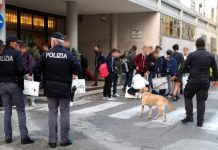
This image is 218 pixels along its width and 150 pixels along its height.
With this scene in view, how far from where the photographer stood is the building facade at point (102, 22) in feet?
58.2

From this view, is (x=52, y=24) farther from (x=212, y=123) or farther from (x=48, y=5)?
(x=212, y=123)

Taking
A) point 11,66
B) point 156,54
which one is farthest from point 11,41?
point 156,54

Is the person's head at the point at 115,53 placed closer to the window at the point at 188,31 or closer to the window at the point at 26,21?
the window at the point at 26,21

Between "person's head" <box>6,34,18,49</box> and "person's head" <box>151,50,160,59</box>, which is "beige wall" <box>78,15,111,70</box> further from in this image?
"person's head" <box>6,34,18,49</box>

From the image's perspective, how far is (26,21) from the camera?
763 inches

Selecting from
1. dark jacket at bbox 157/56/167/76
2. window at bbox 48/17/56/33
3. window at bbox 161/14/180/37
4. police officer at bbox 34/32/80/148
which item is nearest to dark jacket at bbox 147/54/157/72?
dark jacket at bbox 157/56/167/76

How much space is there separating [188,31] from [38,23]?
39.1ft

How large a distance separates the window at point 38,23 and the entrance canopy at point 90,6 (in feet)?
1.95

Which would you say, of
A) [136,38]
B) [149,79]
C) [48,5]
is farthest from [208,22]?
[149,79]

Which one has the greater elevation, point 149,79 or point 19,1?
point 19,1

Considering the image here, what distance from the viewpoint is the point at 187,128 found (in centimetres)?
865

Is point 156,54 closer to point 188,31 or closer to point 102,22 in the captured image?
point 102,22

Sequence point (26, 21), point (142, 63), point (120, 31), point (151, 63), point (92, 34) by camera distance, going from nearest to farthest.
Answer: point (151, 63) < point (142, 63) < point (26, 21) < point (120, 31) < point (92, 34)

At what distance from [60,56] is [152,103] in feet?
11.6
